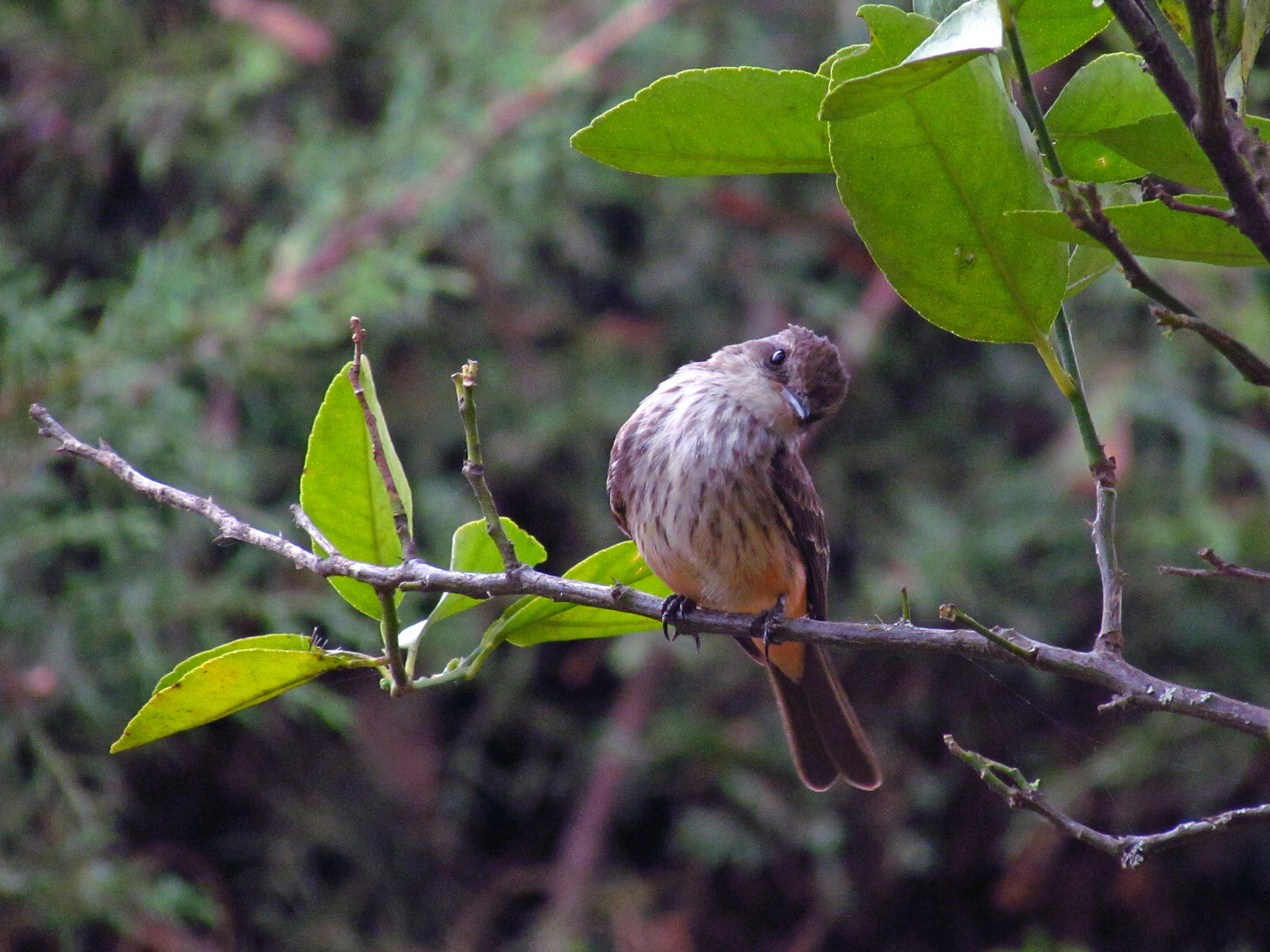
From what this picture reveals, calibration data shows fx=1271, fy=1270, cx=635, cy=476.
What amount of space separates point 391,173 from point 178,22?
3.52 ft

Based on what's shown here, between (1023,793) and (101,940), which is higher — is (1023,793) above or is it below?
above

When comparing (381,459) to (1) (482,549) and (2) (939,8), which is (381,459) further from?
(2) (939,8)

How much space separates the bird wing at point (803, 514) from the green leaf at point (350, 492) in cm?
154

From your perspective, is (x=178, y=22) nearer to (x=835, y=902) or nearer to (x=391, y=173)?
(x=391, y=173)

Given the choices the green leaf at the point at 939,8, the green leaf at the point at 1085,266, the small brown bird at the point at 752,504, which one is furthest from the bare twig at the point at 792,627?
the small brown bird at the point at 752,504

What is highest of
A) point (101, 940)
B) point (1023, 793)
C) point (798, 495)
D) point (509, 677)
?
point (1023, 793)

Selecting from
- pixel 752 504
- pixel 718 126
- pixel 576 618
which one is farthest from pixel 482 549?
pixel 752 504

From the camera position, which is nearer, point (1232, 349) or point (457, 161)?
point (1232, 349)

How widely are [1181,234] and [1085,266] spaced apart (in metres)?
0.13

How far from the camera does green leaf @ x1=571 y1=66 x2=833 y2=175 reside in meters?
1.27

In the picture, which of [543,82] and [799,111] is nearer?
[799,111]

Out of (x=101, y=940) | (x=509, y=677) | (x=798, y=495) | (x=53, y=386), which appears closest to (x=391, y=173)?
(x=53, y=386)

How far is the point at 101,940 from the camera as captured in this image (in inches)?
155

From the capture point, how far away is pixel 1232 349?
1.03m
